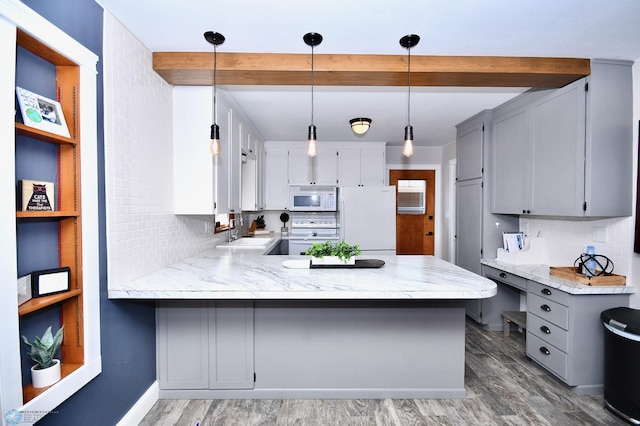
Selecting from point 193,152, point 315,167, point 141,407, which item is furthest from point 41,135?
point 315,167

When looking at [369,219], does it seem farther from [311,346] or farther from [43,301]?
[43,301]

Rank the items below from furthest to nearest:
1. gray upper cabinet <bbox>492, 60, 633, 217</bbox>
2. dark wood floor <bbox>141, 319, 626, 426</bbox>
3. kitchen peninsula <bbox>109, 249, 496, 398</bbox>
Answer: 1. gray upper cabinet <bbox>492, 60, 633, 217</bbox>
2. kitchen peninsula <bbox>109, 249, 496, 398</bbox>
3. dark wood floor <bbox>141, 319, 626, 426</bbox>

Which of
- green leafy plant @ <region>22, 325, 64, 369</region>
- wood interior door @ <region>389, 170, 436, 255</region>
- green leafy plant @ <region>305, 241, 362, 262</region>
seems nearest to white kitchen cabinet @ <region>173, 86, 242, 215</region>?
green leafy plant @ <region>305, 241, 362, 262</region>

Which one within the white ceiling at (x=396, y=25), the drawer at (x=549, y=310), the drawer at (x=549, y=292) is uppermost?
the white ceiling at (x=396, y=25)

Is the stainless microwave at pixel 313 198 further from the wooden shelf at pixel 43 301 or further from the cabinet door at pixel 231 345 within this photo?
the wooden shelf at pixel 43 301

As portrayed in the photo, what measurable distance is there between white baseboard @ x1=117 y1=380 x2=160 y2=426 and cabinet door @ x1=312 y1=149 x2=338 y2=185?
322 cm

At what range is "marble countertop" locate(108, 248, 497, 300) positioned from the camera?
1.63 m

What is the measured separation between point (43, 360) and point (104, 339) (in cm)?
35

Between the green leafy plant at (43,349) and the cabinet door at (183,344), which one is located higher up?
the green leafy plant at (43,349)

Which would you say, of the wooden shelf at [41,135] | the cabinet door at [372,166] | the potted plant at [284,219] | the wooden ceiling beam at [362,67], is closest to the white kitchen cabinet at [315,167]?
the cabinet door at [372,166]

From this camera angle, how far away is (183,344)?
2.09 m

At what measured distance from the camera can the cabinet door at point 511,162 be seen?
2797 mm

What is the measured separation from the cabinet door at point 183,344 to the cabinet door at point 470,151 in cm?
306

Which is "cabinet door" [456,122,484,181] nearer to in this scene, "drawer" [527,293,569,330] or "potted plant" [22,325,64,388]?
"drawer" [527,293,569,330]
